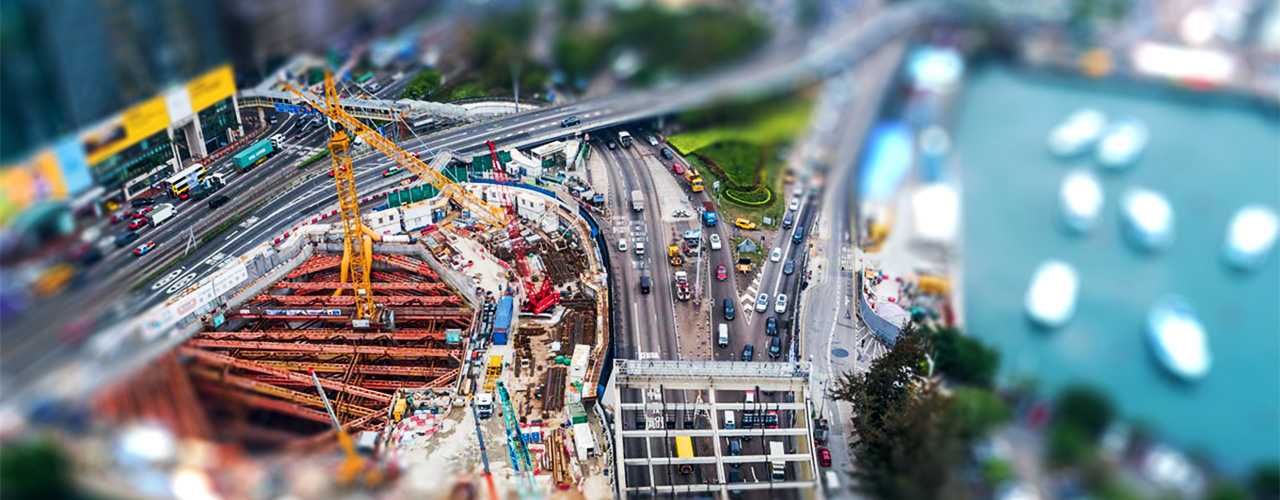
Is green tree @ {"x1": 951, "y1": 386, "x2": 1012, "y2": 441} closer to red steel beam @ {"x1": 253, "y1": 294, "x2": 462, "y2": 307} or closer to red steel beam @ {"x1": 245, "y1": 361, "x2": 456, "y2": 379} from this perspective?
red steel beam @ {"x1": 245, "y1": 361, "x2": 456, "y2": 379}

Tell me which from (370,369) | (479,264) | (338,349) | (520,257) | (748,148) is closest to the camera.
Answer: (748,148)

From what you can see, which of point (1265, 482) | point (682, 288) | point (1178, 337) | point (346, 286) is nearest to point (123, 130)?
point (346, 286)

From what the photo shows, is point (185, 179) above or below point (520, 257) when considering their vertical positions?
above

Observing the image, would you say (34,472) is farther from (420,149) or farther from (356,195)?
(420,149)

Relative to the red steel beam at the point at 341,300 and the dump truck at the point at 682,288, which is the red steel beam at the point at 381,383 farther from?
the dump truck at the point at 682,288

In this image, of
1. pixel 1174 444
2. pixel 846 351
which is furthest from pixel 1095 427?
pixel 846 351

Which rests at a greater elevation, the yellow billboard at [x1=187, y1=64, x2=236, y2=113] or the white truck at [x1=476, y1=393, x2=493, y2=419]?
the yellow billboard at [x1=187, y1=64, x2=236, y2=113]

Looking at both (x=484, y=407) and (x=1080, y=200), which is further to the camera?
(x=484, y=407)

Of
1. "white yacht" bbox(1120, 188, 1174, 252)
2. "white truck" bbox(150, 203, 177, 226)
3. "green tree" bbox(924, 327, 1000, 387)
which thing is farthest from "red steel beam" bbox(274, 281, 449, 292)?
"white yacht" bbox(1120, 188, 1174, 252)
